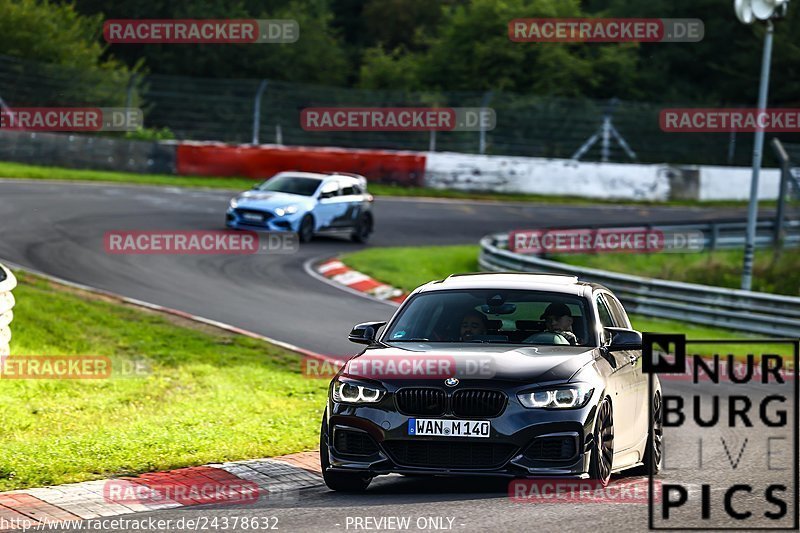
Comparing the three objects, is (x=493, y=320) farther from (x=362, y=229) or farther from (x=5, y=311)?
(x=362, y=229)

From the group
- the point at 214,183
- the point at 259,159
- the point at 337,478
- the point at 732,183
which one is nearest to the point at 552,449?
the point at 337,478

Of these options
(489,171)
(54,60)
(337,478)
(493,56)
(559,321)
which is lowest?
(337,478)

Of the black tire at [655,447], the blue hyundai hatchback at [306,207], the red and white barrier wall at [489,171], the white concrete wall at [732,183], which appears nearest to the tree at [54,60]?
the red and white barrier wall at [489,171]

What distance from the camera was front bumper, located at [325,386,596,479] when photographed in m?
8.37

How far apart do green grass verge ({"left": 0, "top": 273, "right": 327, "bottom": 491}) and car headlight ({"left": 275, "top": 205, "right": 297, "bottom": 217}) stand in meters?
8.43

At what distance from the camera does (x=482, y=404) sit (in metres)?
8.44

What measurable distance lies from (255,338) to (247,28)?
38103 mm

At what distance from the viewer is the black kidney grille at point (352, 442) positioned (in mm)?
8586

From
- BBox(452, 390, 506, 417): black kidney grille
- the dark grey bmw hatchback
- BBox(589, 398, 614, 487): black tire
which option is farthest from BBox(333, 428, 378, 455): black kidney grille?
BBox(589, 398, 614, 487): black tire

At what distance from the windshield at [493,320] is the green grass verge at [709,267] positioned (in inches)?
695

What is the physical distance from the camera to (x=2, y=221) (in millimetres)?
26922

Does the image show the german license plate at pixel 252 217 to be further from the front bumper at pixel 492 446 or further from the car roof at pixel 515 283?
the front bumper at pixel 492 446

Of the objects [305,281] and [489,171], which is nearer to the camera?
[305,281]

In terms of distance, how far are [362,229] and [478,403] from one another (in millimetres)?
21883
